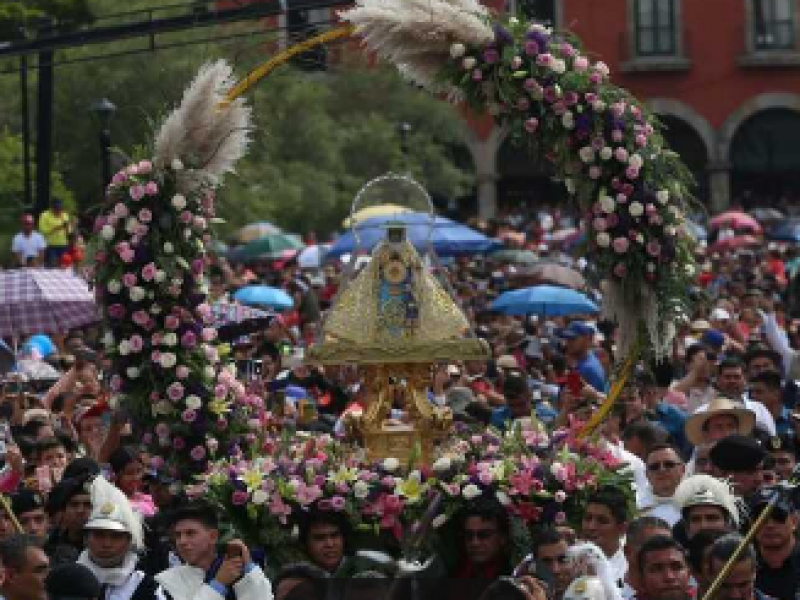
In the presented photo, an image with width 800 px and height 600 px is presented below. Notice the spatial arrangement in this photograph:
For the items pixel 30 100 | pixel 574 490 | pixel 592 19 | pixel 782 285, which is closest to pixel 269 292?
pixel 782 285

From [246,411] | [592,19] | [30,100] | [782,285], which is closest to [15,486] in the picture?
[246,411]

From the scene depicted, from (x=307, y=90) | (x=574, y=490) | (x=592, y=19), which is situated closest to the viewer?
(x=574, y=490)

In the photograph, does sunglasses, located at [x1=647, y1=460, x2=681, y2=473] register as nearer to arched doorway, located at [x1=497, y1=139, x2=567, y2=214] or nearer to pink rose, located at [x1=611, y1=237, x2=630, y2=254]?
pink rose, located at [x1=611, y1=237, x2=630, y2=254]

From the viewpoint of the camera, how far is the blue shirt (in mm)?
19828

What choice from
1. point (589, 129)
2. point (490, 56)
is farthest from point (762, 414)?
point (490, 56)

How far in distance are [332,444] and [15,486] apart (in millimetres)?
1737

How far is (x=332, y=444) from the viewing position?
570 inches

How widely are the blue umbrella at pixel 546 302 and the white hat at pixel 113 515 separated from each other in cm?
1384

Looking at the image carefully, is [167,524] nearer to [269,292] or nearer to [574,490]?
[574,490]

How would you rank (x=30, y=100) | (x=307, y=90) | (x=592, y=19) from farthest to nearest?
(x=592, y=19)
(x=307, y=90)
(x=30, y=100)

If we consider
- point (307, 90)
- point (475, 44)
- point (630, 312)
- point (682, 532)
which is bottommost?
point (682, 532)

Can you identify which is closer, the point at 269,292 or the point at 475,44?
the point at 475,44

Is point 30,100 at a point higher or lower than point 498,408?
higher

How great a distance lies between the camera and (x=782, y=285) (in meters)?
33.6
